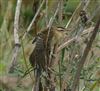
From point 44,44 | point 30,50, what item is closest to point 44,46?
point 44,44

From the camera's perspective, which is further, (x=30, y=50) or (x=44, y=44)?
(x=30, y=50)

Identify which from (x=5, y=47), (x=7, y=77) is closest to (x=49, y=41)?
(x=7, y=77)

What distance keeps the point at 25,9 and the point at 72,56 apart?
1718 mm

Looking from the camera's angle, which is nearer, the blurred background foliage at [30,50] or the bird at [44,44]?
the bird at [44,44]

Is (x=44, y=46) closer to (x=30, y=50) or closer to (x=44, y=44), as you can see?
(x=44, y=44)

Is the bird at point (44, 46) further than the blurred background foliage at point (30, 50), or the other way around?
the blurred background foliage at point (30, 50)

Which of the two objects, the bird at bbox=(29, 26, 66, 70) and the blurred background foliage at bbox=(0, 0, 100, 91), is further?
the blurred background foliage at bbox=(0, 0, 100, 91)

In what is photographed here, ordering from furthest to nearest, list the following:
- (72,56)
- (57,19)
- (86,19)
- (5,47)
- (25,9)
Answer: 1. (25,9)
2. (5,47)
3. (57,19)
4. (72,56)
5. (86,19)

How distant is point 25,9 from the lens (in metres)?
2.80

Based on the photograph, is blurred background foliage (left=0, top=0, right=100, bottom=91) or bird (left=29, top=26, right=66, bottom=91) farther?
blurred background foliage (left=0, top=0, right=100, bottom=91)

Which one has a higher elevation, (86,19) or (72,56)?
(86,19)

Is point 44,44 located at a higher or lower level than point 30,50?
higher

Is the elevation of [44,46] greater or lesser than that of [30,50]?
greater

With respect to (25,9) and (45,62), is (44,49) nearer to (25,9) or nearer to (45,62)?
(45,62)
